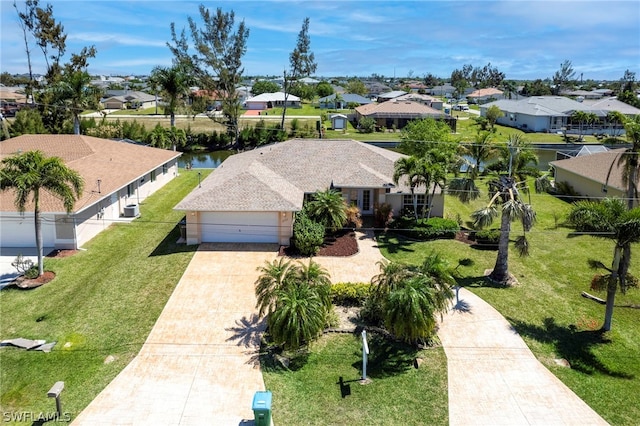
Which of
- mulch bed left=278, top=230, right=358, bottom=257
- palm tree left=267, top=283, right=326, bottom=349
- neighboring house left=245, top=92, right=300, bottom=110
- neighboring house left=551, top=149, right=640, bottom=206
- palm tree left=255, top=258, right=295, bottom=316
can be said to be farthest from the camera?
neighboring house left=245, top=92, right=300, bottom=110

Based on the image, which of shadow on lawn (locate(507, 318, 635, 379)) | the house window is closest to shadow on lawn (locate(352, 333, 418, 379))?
shadow on lawn (locate(507, 318, 635, 379))

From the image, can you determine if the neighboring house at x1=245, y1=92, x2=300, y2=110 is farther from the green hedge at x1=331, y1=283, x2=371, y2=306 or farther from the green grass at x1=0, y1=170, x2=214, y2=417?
the green hedge at x1=331, y1=283, x2=371, y2=306

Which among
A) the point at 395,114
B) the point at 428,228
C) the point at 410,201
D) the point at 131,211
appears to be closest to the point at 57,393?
the point at 131,211

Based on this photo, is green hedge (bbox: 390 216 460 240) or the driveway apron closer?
the driveway apron

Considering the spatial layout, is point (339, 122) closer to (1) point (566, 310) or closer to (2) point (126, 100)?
(1) point (566, 310)

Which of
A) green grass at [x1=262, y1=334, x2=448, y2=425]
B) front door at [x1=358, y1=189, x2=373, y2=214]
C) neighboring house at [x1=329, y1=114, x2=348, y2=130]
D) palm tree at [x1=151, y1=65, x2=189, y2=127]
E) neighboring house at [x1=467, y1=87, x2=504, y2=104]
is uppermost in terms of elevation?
neighboring house at [x1=467, y1=87, x2=504, y2=104]

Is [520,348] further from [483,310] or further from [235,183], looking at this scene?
[235,183]
